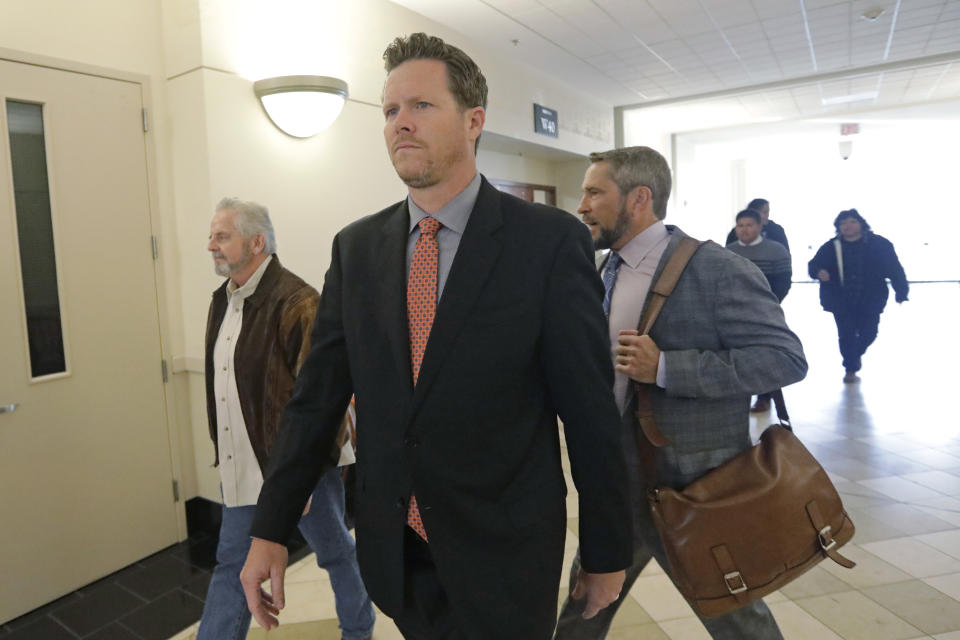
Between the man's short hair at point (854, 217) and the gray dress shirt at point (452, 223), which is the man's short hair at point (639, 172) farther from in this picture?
the man's short hair at point (854, 217)

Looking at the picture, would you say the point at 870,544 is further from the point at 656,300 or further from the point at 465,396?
the point at 465,396

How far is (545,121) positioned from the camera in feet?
22.0

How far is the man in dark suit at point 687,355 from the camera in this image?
4.98 ft

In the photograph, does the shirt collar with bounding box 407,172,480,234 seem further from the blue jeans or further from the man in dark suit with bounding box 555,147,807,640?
the blue jeans

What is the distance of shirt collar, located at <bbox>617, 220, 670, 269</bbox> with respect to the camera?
174 centimetres

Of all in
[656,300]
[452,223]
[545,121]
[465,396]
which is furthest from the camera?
[545,121]

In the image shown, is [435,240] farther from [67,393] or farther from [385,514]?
[67,393]

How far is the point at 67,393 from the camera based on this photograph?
293cm

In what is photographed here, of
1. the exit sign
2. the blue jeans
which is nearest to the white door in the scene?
the blue jeans

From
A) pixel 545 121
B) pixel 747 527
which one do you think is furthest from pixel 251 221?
pixel 545 121

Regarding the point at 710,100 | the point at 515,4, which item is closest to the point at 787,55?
the point at 710,100

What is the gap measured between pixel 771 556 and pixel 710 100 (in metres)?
8.52

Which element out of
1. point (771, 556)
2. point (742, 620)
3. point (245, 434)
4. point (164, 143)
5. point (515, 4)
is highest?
point (515, 4)

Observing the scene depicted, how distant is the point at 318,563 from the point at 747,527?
149 cm
